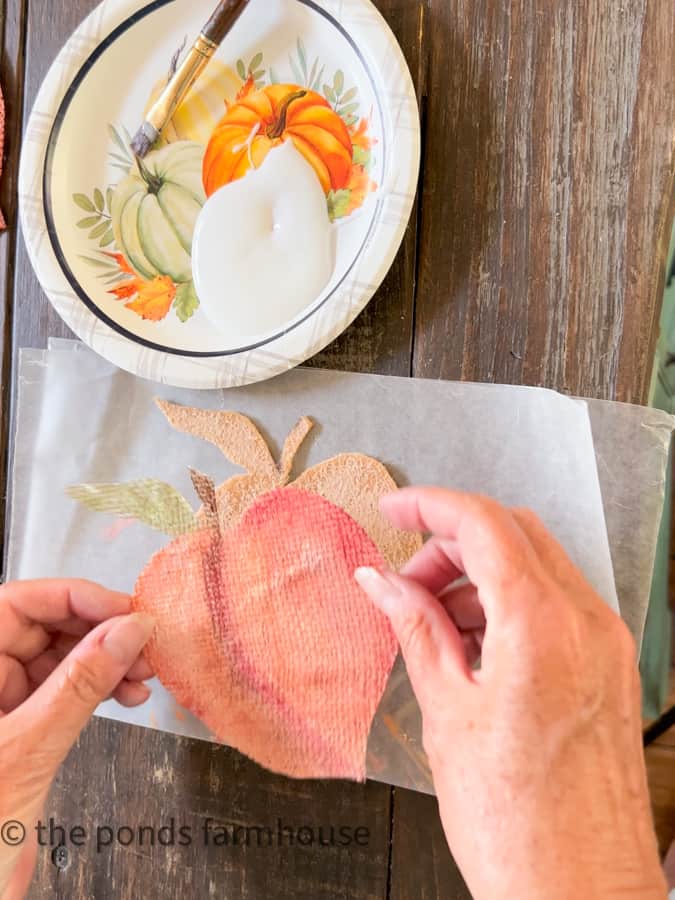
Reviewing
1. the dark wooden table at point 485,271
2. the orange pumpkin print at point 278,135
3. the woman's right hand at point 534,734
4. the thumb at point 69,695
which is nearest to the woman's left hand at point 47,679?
the thumb at point 69,695

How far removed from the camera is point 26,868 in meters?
0.52

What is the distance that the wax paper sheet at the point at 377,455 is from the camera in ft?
1.67

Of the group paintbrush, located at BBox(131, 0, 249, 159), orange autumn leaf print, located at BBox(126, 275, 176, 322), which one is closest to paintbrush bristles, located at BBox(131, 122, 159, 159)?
paintbrush, located at BBox(131, 0, 249, 159)

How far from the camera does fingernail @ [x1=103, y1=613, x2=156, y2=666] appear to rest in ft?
1.55

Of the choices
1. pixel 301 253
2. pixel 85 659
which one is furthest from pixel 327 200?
pixel 85 659

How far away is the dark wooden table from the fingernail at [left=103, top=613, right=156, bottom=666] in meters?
0.12

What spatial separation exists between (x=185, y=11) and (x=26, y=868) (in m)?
0.68

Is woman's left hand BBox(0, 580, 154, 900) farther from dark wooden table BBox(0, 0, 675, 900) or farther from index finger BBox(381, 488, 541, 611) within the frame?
index finger BBox(381, 488, 541, 611)

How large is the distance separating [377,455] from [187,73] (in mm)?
340

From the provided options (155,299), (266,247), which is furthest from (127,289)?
(266,247)

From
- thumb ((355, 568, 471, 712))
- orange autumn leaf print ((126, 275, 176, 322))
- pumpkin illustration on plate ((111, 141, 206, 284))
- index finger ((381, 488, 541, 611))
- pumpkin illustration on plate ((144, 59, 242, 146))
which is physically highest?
pumpkin illustration on plate ((144, 59, 242, 146))

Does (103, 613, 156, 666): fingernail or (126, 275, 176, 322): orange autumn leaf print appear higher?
(126, 275, 176, 322): orange autumn leaf print

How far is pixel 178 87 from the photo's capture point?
1.82 feet

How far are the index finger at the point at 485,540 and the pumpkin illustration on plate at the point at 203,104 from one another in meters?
0.36
